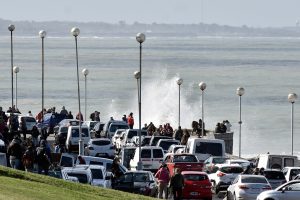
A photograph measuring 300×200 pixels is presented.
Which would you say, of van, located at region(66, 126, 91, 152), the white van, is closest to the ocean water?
van, located at region(66, 126, 91, 152)

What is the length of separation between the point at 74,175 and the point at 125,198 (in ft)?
20.3

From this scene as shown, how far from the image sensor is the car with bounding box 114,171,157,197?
36.0 m

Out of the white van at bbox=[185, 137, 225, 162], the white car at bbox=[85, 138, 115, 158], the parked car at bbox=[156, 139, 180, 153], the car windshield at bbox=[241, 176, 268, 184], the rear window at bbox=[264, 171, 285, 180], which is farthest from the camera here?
the parked car at bbox=[156, 139, 180, 153]

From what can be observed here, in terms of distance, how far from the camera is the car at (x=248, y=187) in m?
34.8

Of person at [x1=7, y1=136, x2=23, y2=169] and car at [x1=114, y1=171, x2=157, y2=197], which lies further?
person at [x1=7, y1=136, x2=23, y2=169]

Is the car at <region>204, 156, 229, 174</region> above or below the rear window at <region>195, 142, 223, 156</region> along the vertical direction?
below

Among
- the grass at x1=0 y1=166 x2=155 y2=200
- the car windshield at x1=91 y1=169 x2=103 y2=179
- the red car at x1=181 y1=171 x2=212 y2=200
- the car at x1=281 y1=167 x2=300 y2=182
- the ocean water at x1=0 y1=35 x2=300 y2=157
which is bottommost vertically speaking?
the red car at x1=181 y1=171 x2=212 y2=200

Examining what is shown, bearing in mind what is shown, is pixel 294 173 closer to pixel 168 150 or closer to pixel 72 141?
pixel 168 150

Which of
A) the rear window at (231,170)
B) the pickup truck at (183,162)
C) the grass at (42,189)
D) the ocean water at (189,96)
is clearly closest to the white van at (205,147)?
the pickup truck at (183,162)

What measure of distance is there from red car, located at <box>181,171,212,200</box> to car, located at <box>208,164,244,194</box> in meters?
2.67

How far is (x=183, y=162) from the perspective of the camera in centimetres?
4228

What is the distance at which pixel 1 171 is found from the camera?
30.1 m

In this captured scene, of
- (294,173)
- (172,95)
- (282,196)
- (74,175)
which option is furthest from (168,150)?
(172,95)

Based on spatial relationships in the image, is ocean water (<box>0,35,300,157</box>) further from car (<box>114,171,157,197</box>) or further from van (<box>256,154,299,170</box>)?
car (<box>114,171,157,197</box>)
